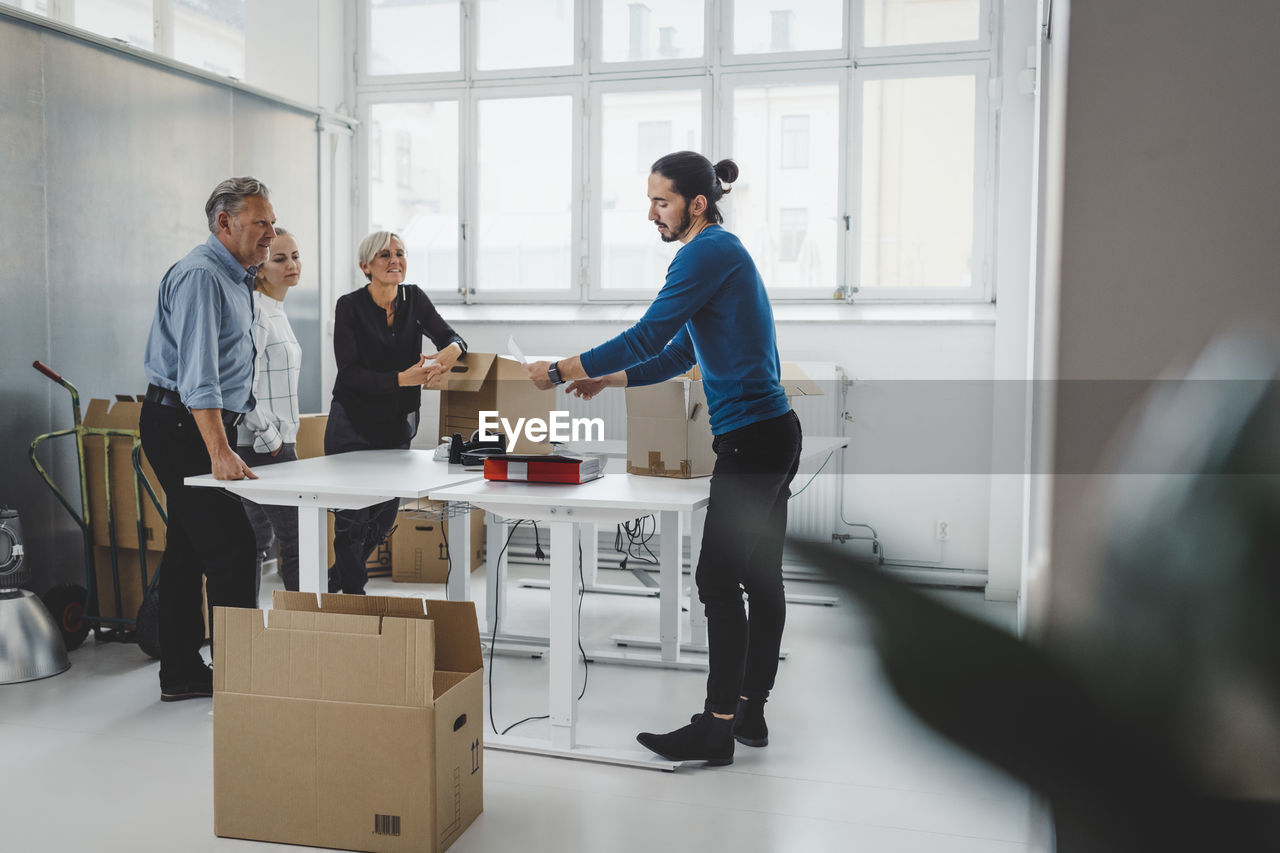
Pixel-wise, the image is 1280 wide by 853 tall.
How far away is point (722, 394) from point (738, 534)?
0.35 metres

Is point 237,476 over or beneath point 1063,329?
beneath

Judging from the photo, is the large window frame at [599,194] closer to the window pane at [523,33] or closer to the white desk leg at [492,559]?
the window pane at [523,33]

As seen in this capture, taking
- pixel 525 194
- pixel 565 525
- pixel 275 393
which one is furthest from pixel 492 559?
pixel 525 194

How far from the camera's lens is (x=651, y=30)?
506 cm

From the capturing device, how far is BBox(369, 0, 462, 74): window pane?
5383mm

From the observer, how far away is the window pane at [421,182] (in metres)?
5.47

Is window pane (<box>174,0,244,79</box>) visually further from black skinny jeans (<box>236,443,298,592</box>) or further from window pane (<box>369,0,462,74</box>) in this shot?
black skinny jeans (<box>236,443,298,592</box>)

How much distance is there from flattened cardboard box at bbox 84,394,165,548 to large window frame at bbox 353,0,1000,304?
89.3 inches

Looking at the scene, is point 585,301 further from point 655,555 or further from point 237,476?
point 237,476

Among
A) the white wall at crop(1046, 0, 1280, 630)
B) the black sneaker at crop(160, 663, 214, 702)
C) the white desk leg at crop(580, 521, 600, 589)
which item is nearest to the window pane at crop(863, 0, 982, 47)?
the white desk leg at crop(580, 521, 600, 589)

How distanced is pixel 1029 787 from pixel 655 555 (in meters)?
4.76

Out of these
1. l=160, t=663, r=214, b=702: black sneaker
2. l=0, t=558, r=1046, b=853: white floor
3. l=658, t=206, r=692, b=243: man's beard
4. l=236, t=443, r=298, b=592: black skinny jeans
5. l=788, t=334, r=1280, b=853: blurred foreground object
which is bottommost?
l=0, t=558, r=1046, b=853: white floor

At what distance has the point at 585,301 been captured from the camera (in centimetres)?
526

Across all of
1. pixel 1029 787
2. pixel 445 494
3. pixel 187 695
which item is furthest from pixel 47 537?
pixel 1029 787
